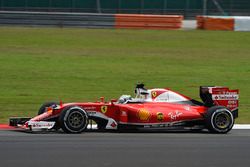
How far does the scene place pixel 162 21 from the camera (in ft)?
120

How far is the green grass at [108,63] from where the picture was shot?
2025cm

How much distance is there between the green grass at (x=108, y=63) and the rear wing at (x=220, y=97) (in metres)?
2.03

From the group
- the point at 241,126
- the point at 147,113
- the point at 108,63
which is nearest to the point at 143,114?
the point at 147,113

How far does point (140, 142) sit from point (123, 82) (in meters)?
9.84

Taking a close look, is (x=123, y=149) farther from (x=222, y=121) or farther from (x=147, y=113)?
(x=222, y=121)

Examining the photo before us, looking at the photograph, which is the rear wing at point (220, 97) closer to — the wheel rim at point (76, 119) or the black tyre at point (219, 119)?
the black tyre at point (219, 119)

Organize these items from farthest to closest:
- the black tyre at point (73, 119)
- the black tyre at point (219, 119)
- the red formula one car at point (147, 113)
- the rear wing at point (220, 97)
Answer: the rear wing at point (220, 97)
the black tyre at point (219, 119)
the red formula one car at point (147, 113)
the black tyre at point (73, 119)

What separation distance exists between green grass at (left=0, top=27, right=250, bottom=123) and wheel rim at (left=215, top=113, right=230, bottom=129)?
8.21ft

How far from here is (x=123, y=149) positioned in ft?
37.6

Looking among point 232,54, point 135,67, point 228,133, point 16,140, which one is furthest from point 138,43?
point 16,140

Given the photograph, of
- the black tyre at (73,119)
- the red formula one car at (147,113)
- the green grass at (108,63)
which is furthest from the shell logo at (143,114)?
the green grass at (108,63)

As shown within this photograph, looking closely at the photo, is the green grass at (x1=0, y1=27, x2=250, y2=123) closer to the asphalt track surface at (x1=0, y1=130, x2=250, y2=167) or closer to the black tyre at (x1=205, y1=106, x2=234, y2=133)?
the black tyre at (x1=205, y1=106, x2=234, y2=133)

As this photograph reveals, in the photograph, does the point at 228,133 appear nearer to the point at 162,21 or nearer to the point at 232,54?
the point at 232,54

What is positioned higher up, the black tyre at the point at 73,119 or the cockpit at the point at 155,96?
the cockpit at the point at 155,96
